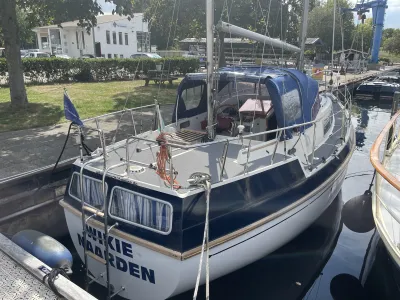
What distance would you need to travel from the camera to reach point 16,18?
1196cm

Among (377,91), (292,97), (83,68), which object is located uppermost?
(292,97)

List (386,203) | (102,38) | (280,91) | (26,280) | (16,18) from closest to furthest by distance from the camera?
(26,280), (386,203), (280,91), (16,18), (102,38)

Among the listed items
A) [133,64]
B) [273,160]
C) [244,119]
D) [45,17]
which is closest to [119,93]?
[45,17]

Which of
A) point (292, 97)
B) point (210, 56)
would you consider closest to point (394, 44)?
point (292, 97)

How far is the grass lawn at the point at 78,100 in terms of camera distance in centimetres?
1115

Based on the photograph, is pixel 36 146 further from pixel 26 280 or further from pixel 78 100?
pixel 78 100

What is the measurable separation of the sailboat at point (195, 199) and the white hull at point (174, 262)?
0.05 feet

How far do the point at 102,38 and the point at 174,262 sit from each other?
123 ft

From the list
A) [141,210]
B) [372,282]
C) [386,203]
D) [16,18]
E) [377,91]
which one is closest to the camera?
[141,210]

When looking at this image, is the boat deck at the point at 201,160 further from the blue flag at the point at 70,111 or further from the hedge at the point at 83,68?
the hedge at the point at 83,68

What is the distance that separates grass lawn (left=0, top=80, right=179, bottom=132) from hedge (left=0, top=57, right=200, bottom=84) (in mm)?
1026

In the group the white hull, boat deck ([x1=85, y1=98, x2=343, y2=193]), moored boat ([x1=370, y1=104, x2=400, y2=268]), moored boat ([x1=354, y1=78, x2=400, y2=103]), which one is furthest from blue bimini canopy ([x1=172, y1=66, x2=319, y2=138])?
moored boat ([x1=354, y1=78, x2=400, y2=103])

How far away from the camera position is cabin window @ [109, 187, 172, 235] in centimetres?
443

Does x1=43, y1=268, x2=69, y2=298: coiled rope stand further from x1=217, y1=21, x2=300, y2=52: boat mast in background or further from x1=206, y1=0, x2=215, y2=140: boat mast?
x1=217, y1=21, x2=300, y2=52: boat mast in background
